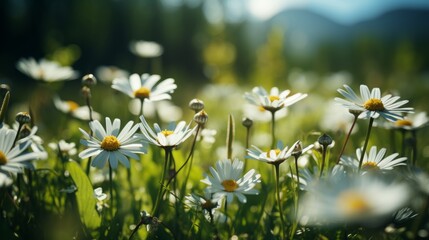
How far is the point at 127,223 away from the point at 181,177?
0.98ft

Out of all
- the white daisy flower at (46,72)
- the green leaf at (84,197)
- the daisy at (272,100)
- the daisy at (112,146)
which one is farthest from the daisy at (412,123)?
the white daisy flower at (46,72)

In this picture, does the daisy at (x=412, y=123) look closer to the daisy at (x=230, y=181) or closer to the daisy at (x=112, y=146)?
the daisy at (x=230, y=181)

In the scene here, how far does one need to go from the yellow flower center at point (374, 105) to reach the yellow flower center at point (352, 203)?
1.72ft

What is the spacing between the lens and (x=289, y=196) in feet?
4.43

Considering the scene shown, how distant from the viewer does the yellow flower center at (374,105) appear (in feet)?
3.98

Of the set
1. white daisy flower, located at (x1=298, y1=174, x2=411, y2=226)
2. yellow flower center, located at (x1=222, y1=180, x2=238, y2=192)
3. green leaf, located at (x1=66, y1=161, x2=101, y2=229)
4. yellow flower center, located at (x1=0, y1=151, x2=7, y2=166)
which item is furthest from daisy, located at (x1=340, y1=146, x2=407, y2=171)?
yellow flower center, located at (x1=0, y1=151, x2=7, y2=166)

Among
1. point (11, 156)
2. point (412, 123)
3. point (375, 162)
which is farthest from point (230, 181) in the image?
point (412, 123)

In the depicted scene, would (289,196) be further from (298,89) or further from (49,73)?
(298,89)

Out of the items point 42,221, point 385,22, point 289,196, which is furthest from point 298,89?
point 385,22

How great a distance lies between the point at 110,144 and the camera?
3.79ft

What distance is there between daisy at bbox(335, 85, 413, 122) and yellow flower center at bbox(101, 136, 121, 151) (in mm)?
608

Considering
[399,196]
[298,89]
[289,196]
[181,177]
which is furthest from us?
[298,89]

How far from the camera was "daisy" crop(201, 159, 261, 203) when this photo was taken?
108 cm

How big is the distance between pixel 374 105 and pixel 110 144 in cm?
75
